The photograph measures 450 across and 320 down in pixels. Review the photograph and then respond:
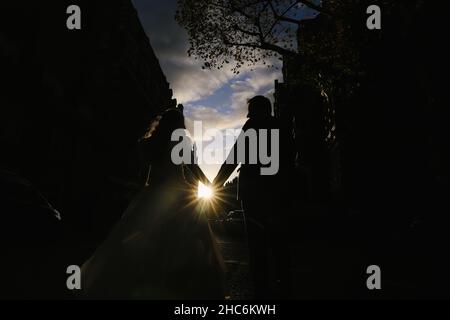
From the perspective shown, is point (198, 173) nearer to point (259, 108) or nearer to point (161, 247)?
point (259, 108)

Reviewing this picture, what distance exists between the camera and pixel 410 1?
1134 cm

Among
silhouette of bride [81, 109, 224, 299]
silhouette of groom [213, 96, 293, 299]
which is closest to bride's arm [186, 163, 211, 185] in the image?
silhouette of bride [81, 109, 224, 299]

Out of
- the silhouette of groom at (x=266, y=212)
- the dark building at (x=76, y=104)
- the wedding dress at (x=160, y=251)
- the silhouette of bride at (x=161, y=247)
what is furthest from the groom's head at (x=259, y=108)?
the dark building at (x=76, y=104)

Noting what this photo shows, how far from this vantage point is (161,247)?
351 centimetres

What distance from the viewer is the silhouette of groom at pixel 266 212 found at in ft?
12.7

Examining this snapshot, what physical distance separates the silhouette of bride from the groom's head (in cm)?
83

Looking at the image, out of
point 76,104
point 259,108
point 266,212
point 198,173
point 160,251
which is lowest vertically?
point 160,251

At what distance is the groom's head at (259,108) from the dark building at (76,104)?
6.42 meters

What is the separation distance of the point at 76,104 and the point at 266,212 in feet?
54.8

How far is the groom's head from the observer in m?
4.04

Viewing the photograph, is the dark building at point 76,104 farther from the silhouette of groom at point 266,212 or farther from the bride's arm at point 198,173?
the silhouette of groom at point 266,212

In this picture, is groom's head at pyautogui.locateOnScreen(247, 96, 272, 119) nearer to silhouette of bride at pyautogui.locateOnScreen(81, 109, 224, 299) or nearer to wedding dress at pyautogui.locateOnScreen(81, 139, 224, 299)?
silhouette of bride at pyautogui.locateOnScreen(81, 109, 224, 299)

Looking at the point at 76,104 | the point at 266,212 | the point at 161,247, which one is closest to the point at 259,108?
the point at 266,212

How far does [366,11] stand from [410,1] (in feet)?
4.64
